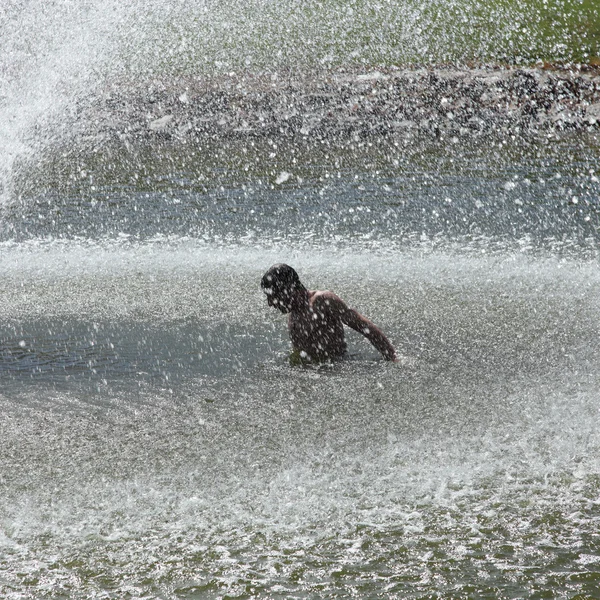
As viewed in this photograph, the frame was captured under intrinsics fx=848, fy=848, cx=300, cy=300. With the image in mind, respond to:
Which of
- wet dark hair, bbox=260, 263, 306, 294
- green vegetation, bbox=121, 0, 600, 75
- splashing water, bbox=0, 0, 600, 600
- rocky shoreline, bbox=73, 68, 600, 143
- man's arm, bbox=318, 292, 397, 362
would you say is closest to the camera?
splashing water, bbox=0, 0, 600, 600

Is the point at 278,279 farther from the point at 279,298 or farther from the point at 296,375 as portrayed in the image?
the point at 296,375

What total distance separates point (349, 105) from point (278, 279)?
17354 millimetres

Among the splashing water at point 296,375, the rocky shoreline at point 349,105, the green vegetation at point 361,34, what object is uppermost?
the green vegetation at point 361,34

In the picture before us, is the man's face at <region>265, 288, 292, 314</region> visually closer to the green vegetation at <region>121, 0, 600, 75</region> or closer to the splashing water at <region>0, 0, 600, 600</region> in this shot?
the splashing water at <region>0, 0, 600, 600</region>

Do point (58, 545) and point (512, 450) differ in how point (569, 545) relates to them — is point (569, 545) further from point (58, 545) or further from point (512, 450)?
point (58, 545)

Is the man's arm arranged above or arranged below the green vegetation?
below

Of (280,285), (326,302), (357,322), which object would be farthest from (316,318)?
(280,285)

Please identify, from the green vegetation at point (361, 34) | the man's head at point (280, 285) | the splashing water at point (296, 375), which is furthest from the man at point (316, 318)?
the green vegetation at point (361, 34)

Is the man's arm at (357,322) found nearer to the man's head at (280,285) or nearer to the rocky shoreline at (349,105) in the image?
the man's head at (280,285)

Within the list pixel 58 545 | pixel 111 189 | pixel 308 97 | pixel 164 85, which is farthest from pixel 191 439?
pixel 164 85

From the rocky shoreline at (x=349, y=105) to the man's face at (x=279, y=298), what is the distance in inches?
585

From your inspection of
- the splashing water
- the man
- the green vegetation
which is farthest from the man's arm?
the green vegetation

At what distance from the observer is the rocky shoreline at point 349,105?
21.9 meters

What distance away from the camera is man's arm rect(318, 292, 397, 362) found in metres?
7.15
